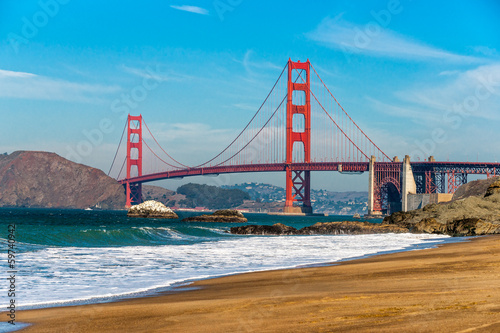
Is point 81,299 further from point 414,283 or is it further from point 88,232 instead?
point 88,232

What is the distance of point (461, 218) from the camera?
3656cm

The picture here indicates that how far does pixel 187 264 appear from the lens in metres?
15.1

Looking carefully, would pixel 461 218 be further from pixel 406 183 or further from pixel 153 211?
pixel 406 183

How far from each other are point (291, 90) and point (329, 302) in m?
92.8

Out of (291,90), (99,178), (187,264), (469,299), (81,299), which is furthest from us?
(99,178)

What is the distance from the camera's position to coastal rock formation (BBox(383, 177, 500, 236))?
29641 mm

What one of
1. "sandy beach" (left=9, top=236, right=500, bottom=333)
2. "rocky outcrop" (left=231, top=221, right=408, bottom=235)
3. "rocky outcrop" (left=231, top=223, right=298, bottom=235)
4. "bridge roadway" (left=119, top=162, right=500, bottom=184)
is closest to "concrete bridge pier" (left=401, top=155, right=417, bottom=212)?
"bridge roadway" (left=119, top=162, right=500, bottom=184)

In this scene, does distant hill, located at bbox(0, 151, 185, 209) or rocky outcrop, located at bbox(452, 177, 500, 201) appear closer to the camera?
rocky outcrop, located at bbox(452, 177, 500, 201)

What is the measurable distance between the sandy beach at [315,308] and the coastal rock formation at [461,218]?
812 inches

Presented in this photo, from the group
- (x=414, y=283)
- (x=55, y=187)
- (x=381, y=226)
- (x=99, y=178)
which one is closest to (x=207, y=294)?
(x=414, y=283)

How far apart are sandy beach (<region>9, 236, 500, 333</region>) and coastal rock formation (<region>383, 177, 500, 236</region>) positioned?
2063 cm

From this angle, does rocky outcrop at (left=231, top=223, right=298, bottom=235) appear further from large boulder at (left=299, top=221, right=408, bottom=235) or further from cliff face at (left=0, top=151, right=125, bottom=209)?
cliff face at (left=0, top=151, right=125, bottom=209)

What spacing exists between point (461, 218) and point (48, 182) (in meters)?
167

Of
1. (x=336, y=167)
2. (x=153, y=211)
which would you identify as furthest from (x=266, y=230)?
(x=336, y=167)
